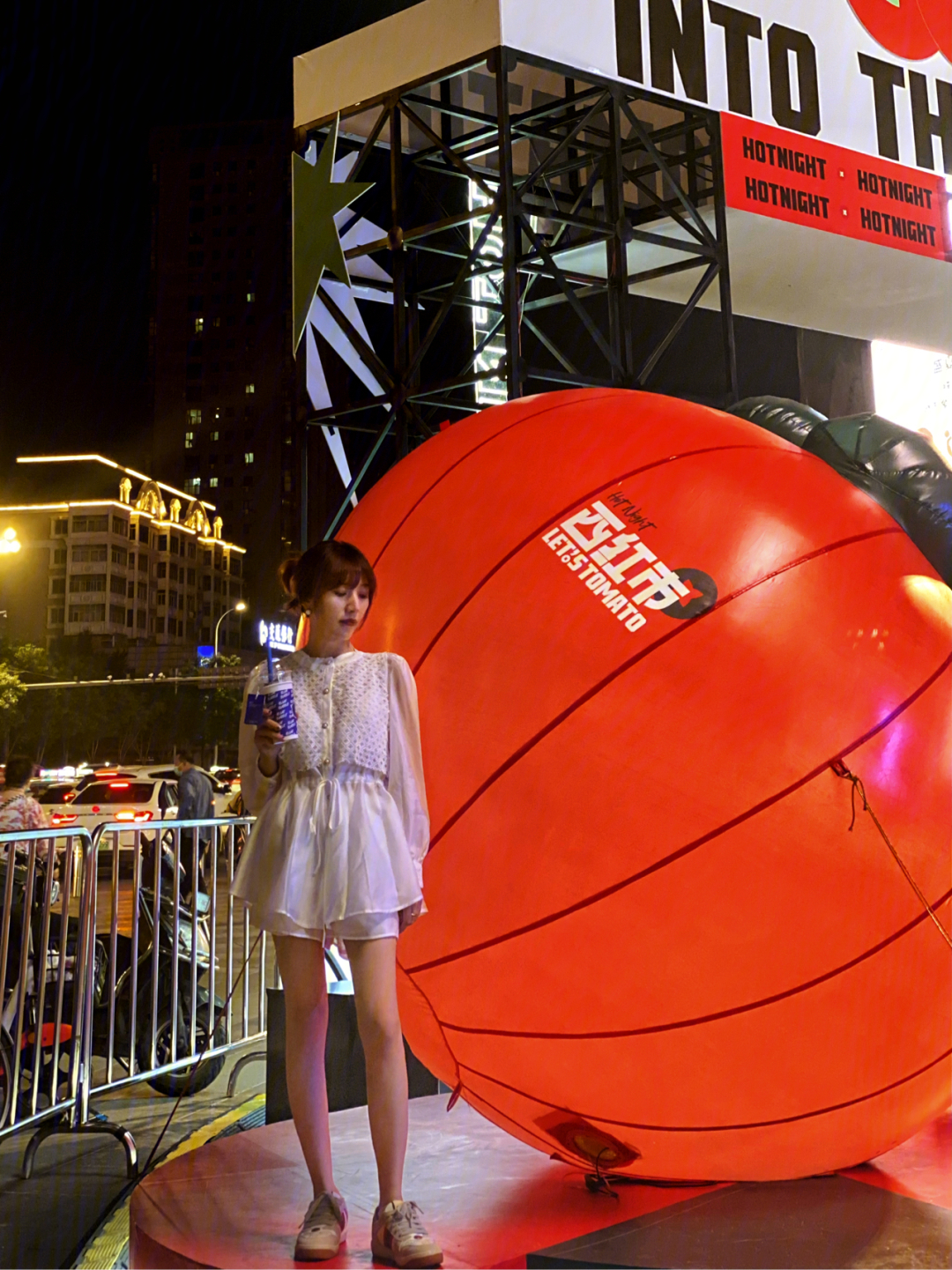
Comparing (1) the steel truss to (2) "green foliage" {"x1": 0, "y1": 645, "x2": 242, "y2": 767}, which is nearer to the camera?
(1) the steel truss

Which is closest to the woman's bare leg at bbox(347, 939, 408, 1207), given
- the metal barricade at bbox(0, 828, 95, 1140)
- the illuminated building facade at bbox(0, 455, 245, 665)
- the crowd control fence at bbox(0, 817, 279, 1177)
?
the crowd control fence at bbox(0, 817, 279, 1177)

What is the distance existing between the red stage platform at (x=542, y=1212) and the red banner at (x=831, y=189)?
25.6 feet

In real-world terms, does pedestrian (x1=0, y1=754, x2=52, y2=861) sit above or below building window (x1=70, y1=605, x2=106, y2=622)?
below

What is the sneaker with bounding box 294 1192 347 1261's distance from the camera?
8.48ft

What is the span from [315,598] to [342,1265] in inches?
56.4

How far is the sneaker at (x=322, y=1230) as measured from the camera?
2586 mm

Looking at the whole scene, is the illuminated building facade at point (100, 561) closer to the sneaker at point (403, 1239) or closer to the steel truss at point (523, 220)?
the steel truss at point (523, 220)

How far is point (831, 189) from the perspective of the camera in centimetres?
979

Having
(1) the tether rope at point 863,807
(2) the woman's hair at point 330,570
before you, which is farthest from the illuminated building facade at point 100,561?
(1) the tether rope at point 863,807

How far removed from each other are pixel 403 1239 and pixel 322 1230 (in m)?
0.20

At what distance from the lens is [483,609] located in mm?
2822

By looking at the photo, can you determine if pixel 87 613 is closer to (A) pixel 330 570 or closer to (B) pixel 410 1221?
(A) pixel 330 570

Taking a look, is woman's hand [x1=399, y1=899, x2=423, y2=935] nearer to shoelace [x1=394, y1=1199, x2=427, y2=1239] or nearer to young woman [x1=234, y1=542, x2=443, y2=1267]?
young woman [x1=234, y1=542, x2=443, y2=1267]

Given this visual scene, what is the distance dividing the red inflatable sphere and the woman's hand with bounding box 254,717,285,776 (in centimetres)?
35
